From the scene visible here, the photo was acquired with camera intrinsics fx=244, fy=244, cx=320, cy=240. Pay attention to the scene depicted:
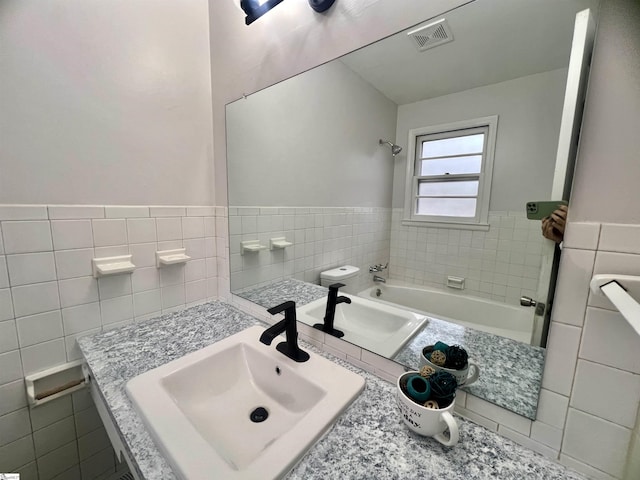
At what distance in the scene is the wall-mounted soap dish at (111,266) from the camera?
90cm

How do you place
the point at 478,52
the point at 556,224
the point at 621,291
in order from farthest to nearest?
1. the point at 478,52
2. the point at 556,224
3. the point at 621,291

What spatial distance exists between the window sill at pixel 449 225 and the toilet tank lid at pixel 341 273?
29 centimetres

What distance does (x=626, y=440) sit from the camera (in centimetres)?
43

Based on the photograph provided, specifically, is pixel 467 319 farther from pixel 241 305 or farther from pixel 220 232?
pixel 220 232

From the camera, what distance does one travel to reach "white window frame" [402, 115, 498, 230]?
0.76 meters

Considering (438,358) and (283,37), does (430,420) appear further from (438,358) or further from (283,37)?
(283,37)

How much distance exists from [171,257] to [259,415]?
0.75 m

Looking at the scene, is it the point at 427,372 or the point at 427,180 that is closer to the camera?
the point at 427,372

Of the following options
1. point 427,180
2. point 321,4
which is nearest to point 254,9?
point 321,4

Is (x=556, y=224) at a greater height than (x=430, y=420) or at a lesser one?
greater

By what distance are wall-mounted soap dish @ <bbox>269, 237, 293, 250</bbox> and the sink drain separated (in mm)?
701

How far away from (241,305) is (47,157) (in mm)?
879

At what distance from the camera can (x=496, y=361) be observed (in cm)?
64

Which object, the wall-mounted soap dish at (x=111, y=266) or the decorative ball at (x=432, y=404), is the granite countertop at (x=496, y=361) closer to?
the decorative ball at (x=432, y=404)
